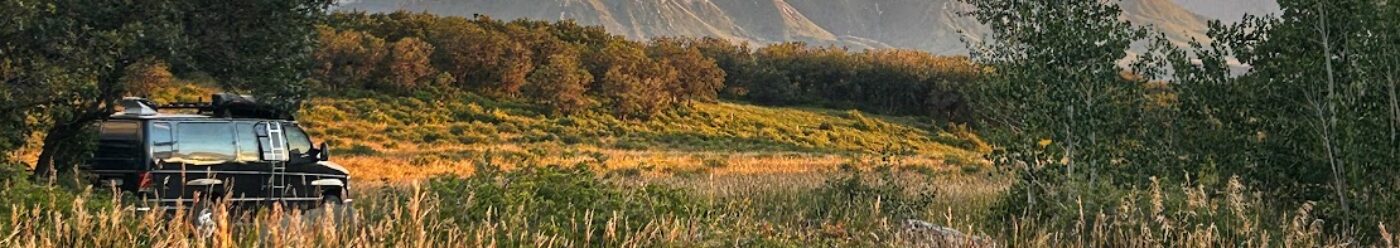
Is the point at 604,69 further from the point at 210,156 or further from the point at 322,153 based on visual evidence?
the point at 210,156

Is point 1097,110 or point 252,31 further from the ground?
point 252,31

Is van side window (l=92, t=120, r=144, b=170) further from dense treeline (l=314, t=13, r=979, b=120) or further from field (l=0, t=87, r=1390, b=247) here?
→ dense treeline (l=314, t=13, r=979, b=120)

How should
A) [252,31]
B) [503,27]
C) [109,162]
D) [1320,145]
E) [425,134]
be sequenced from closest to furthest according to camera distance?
[1320,145], [109,162], [252,31], [425,134], [503,27]

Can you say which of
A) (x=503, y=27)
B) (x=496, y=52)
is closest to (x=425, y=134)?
(x=496, y=52)

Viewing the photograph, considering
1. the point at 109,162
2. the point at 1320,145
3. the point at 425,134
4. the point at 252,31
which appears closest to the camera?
the point at 1320,145

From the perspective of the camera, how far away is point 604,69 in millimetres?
88438

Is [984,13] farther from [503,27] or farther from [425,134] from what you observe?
[503,27]

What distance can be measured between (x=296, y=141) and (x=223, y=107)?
3.00ft

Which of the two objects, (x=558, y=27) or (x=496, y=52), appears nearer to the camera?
(x=496, y=52)

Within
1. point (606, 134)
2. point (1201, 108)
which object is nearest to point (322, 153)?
point (1201, 108)

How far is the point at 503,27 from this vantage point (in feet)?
315

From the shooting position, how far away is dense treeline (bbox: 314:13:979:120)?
235 feet

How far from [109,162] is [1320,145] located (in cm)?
1216

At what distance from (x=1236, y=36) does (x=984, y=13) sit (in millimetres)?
2583
